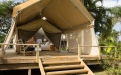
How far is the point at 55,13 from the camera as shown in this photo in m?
9.46

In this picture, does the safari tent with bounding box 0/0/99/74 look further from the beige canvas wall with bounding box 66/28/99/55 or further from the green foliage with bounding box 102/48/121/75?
the green foliage with bounding box 102/48/121/75

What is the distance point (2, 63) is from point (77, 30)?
4.96m

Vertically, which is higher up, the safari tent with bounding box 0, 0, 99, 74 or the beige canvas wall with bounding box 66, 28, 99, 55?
the safari tent with bounding box 0, 0, 99, 74

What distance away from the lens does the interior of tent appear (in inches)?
290

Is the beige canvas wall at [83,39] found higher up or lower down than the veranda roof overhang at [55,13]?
lower down

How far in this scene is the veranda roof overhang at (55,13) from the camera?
7.18m

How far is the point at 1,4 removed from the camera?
68.2 feet

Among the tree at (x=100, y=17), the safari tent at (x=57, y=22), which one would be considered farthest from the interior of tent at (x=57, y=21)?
the tree at (x=100, y=17)

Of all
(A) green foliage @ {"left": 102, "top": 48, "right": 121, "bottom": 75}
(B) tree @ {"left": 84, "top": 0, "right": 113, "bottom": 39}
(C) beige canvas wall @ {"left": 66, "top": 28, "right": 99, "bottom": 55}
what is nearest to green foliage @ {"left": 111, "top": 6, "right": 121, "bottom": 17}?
(B) tree @ {"left": 84, "top": 0, "right": 113, "bottom": 39}

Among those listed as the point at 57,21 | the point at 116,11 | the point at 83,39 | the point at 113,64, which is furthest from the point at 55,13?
the point at 116,11

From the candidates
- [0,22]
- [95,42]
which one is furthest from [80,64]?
[0,22]

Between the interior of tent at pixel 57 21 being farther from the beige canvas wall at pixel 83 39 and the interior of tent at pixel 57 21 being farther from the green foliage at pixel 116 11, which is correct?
the green foliage at pixel 116 11

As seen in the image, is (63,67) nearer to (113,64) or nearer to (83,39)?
(113,64)

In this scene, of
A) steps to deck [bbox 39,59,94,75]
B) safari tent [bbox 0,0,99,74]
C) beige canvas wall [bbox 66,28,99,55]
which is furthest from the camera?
beige canvas wall [bbox 66,28,99,55]
